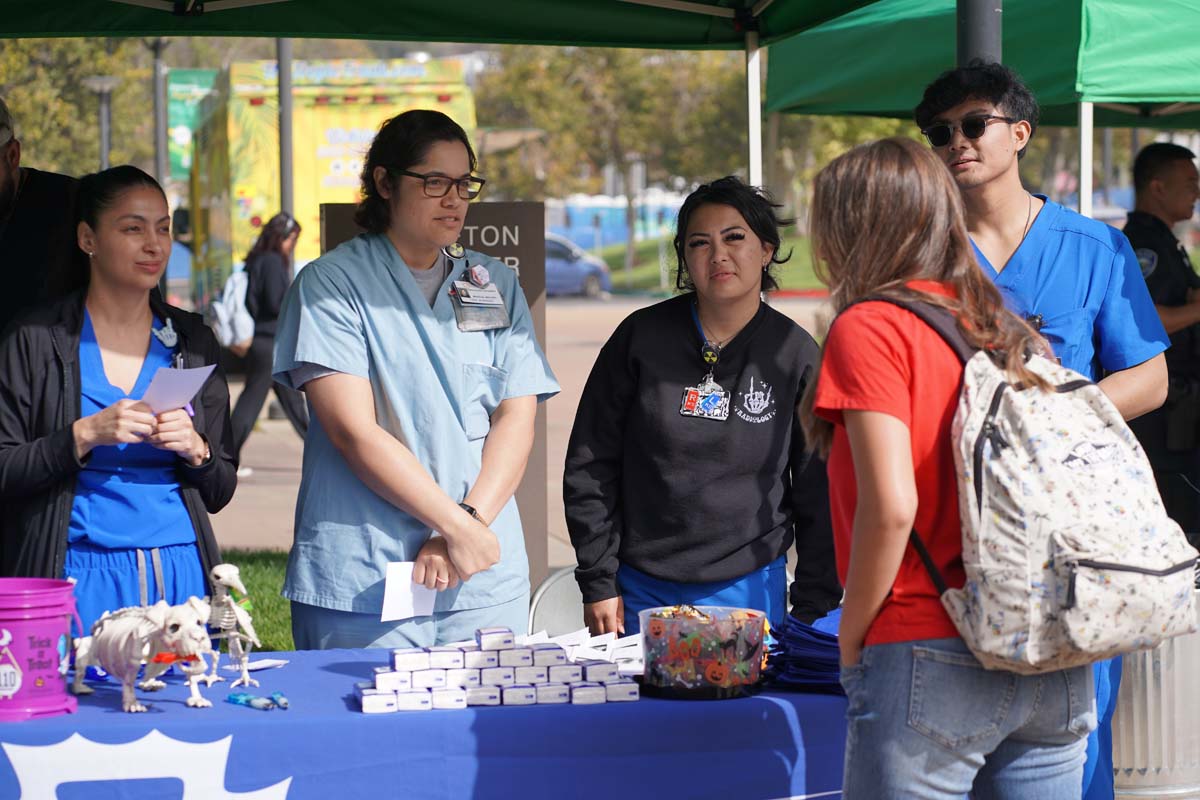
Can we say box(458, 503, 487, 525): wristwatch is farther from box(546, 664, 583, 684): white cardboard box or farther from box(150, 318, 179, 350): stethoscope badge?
box(150, 318, 179, 350): stethoscope badge

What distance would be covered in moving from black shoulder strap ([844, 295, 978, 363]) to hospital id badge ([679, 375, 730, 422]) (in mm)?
1077

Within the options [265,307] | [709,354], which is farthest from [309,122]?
[709,354]

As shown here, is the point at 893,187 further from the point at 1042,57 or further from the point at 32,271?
the point at 1042,57

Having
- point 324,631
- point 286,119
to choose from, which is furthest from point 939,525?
point 286,119

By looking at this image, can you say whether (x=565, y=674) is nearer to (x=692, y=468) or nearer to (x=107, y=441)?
(x=692, y=468)

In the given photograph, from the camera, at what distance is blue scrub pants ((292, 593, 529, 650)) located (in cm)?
306

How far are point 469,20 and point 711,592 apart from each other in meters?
Result: 2.56

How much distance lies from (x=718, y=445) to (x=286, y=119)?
10115 mm

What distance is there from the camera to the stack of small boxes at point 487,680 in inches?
101

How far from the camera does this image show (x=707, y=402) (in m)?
3.20

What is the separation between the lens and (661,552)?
3.21m

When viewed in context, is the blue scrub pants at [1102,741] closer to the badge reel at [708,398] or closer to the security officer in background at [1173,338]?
the badge reel at [708,398]

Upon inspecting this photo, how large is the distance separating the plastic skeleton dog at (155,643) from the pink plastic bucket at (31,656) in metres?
0.09

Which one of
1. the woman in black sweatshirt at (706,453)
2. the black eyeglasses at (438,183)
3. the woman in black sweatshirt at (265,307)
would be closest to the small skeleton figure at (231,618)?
the woman in black sweatshirt at (706,453)
